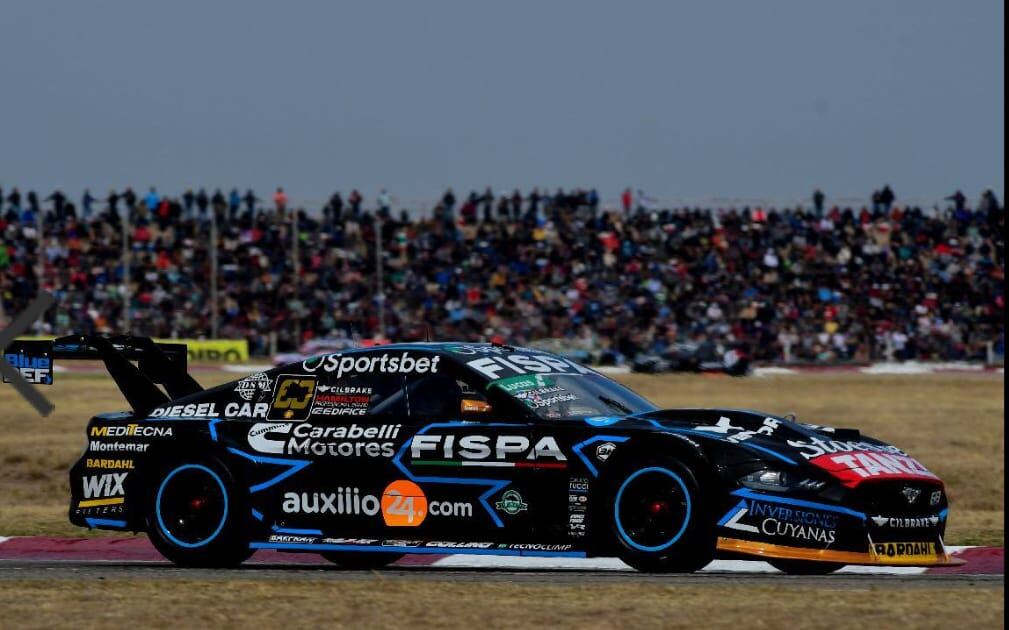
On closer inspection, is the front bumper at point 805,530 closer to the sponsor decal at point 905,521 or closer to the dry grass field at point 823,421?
the sponsor decal at point 905,521

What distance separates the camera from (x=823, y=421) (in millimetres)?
22906

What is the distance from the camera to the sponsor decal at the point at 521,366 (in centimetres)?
838

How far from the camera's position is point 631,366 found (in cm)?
3650

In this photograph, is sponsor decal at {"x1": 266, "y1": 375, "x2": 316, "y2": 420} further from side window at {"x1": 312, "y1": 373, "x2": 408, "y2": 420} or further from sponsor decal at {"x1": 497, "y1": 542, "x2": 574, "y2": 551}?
sponsor decal at {"x1": 497, "y1": 542, "x2": 574, "y2": 551}

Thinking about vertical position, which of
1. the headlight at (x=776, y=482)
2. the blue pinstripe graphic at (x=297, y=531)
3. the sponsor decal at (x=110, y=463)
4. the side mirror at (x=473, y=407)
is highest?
the side mirror at (x=473, y=407)

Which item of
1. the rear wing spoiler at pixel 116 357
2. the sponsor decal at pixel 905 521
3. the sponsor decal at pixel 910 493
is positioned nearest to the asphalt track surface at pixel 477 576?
the sponsor decal at pixel 905 521

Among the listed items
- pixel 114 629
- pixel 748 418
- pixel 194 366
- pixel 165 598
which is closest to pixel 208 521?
pixel 165 598

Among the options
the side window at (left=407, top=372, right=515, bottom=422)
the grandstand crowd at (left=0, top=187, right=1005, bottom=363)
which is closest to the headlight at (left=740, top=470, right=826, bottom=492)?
the side window at (left=407, top=372, right=515, bottom=422)

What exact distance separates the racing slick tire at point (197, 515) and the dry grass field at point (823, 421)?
278 centimetres

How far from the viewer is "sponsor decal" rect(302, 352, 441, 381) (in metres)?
8.50

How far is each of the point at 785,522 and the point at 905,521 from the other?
653mm

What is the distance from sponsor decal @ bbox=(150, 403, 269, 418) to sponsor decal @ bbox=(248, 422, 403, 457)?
110 mm

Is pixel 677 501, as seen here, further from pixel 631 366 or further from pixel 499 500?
pixel 631 366

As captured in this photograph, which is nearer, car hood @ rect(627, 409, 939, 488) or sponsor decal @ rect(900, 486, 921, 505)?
car hood @ rect(627, 409, 939, 488)
